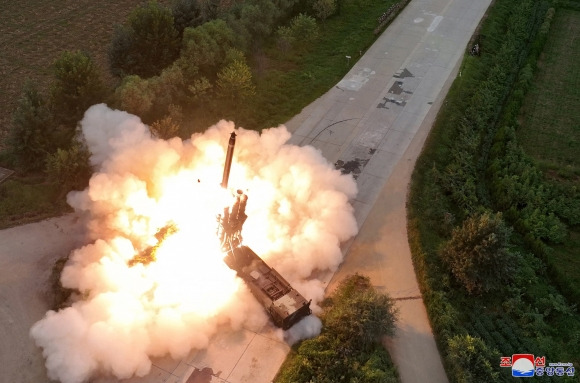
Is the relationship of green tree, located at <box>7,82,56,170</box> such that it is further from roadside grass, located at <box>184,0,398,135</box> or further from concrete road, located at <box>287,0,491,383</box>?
concrete road, located at <box>287,0,491,383</box>

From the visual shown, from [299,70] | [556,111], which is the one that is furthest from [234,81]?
[556,111]

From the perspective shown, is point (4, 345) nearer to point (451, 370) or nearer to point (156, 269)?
point (156, 269)

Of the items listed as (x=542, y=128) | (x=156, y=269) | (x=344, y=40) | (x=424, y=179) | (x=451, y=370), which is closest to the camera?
(x=451, y=370)

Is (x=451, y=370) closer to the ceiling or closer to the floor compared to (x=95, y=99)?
closer to the floor

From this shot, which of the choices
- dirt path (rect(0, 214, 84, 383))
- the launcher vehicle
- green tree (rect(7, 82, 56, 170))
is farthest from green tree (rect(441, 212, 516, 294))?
green tree (rect(7, 82, 56, 170))

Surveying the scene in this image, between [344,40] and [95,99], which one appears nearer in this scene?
[95,99]

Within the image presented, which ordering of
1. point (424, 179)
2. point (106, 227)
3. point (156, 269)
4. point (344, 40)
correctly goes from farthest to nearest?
point (344, 40), point (424, 179), point (106, 227), point (156, 269)

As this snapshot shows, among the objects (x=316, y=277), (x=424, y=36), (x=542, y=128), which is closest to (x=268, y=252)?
(x=316, y=277)

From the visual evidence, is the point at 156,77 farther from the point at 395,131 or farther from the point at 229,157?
the point at 395,131
